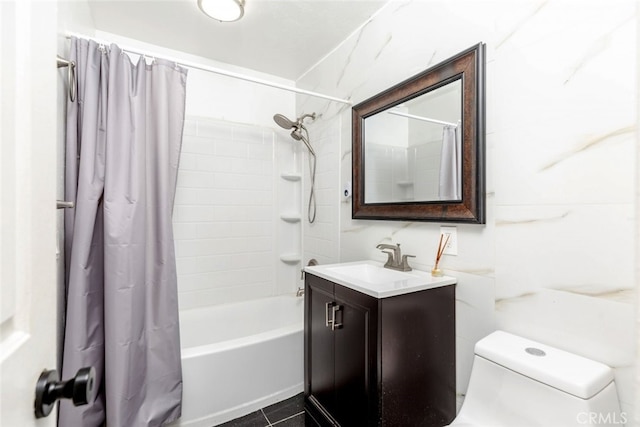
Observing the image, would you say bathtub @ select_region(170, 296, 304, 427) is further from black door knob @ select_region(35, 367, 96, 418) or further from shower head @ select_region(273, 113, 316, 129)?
shower head @ select_region(273, 113, 316, 129)

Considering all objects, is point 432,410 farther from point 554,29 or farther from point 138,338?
point 554,29

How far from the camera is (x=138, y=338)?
1512 millimetres

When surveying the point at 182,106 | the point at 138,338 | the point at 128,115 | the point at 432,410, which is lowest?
the point at 432,410

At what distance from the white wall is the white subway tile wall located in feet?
4.91

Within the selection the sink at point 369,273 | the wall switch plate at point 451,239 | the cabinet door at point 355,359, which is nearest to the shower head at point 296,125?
the sink at point 369,273

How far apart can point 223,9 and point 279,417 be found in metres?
2.35

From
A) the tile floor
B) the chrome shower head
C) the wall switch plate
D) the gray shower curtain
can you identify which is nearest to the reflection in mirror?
the wall switch plate

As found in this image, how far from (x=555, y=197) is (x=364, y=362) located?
93 centimetres

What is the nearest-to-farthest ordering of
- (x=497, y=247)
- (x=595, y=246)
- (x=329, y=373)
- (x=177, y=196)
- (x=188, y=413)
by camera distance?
(x=595, y=246), (x=497, y=247), (x=329, y=373), (x=188, y=413), (x=177, y=196)

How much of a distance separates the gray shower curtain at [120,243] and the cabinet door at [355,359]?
87 centimetres

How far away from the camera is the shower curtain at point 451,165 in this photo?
133 centimetres

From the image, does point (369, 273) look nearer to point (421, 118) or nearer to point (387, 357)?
point (387, 357)

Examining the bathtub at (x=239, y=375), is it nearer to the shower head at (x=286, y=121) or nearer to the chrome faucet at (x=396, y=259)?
the chrome faucet at (x=396, y=259)

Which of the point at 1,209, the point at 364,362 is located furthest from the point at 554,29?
the point at 1,209
